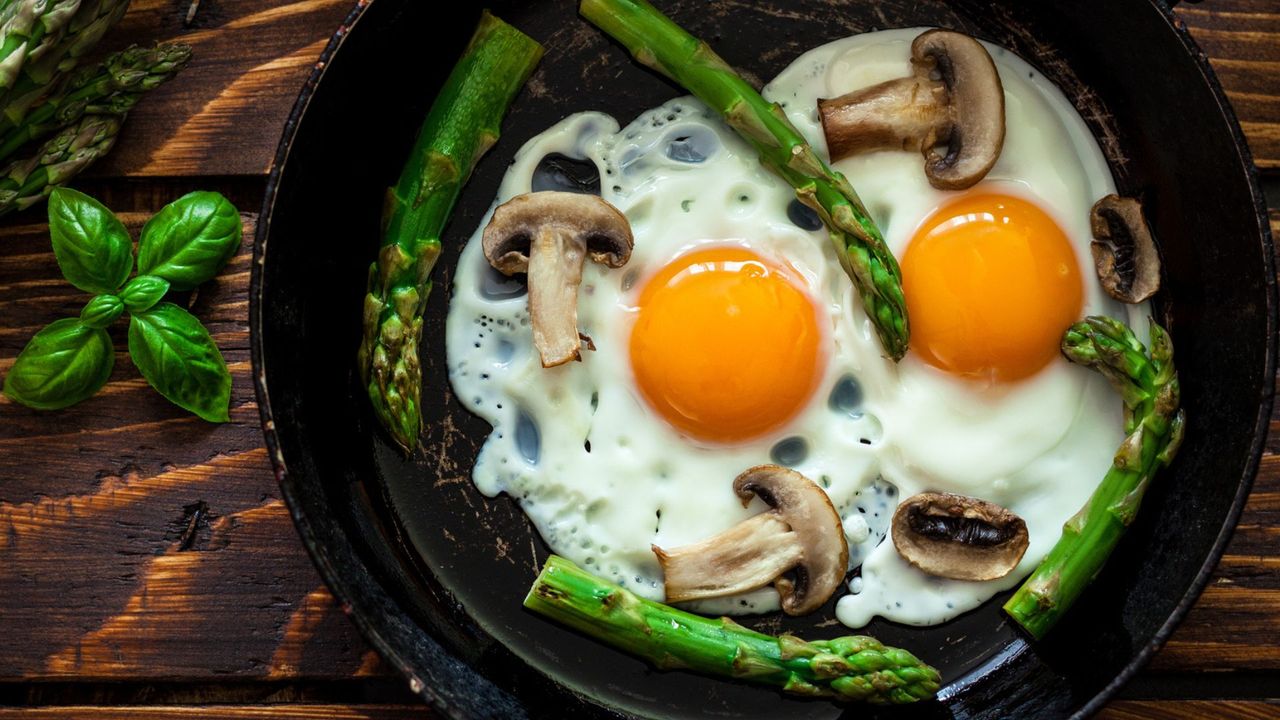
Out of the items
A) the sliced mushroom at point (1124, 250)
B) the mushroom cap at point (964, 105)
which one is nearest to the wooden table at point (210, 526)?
the sliced mushroom at point (1124, 250)

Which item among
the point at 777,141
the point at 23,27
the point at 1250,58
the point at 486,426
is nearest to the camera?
the point at 23,27

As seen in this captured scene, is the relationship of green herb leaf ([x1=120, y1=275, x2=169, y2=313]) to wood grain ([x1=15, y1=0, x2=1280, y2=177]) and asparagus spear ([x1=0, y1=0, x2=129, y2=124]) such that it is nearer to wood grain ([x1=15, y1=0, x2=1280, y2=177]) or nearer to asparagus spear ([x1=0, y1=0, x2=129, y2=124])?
wood grain ([x1=15, y1=0, x2=1280, y2=177])

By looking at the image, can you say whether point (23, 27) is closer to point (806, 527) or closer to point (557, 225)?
point (557, 225)

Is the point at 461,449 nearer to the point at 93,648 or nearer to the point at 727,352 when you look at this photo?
the point at 727,352

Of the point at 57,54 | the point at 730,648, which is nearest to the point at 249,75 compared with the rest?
the point at 57,54

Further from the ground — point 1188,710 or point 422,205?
point 422,205

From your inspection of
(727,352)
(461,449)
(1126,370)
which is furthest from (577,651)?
(1126,370)

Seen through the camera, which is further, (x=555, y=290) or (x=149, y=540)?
(x=149, y=540)
